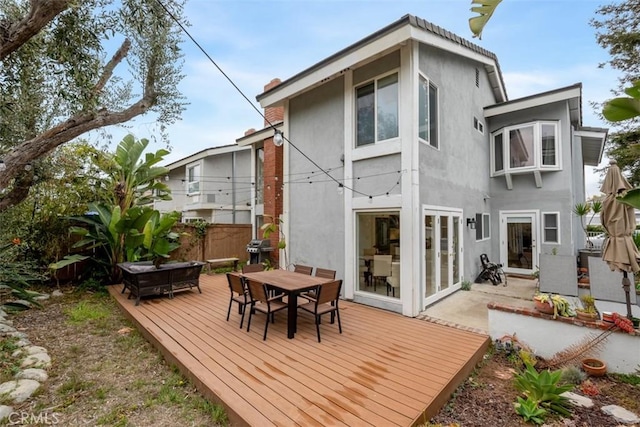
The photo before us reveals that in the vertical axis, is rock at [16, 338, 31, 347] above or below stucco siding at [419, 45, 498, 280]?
below

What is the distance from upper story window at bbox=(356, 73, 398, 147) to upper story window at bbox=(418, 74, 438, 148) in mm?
587

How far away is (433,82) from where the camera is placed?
768 cm

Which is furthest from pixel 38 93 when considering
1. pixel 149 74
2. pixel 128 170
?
pixel 128 170

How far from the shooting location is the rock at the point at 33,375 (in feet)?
13.3

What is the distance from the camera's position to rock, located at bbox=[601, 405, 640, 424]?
346cm

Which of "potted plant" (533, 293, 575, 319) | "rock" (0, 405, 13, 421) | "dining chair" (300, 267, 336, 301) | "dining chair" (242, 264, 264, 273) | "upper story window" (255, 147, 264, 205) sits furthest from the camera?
"upper story window" (255, 147, 264, 205)

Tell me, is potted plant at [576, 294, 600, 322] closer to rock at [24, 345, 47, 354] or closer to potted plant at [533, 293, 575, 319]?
potted plant at [533, 293, 575, 319]

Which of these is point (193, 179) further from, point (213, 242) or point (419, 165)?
point (419, 165)

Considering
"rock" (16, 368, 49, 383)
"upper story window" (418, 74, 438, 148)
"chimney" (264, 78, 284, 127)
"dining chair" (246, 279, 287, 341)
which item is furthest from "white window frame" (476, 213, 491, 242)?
"rock" (16, 368, 49, 383)

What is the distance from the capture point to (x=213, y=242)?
13.0 meters

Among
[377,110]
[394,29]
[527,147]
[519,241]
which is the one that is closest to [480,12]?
[394,29]

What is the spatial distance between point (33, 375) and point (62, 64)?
5.07 meters

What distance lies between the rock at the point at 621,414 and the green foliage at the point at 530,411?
2.81 ft

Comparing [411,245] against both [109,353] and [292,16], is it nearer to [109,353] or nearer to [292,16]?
[109,353]
